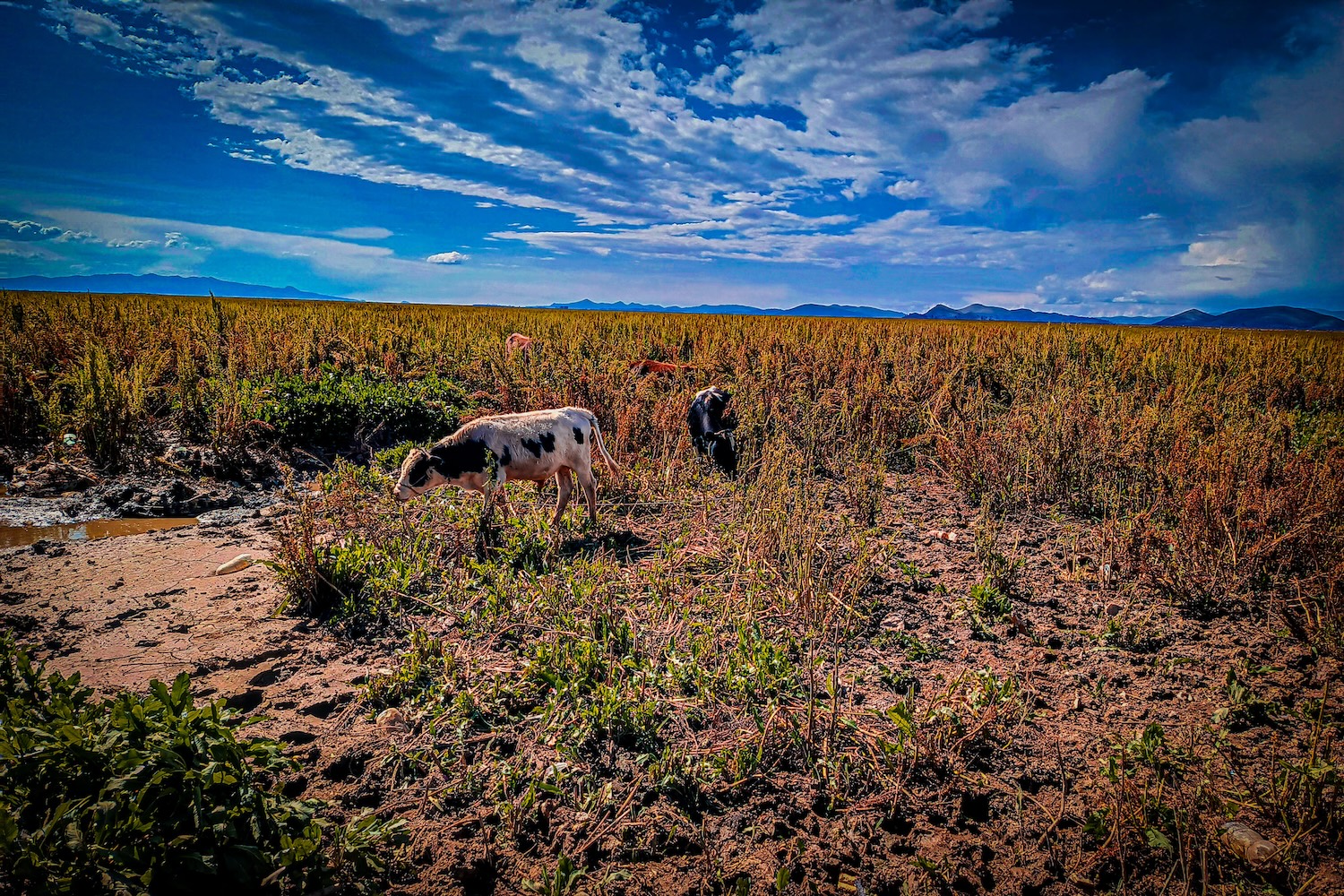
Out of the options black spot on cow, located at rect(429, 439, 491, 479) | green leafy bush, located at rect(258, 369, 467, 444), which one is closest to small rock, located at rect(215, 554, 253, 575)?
black spot on cow, located at rect(429, 439, 491, 479)

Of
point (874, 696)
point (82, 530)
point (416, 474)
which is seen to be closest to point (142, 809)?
point (874, 696)

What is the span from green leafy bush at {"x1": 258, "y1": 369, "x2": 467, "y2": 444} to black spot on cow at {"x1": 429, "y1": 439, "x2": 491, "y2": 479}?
287 centimetres

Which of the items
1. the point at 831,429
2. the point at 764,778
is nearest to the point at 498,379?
the point at 831,429

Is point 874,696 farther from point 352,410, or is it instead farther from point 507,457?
point 352,410

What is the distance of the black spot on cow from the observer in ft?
14.8

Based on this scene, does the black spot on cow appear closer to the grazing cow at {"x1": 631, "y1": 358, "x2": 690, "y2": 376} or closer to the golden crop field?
the golden crop field

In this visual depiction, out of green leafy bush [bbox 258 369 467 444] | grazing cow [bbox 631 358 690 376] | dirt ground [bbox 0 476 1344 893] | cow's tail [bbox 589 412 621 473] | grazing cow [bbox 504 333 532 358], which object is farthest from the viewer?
grazing cow [bbox 504 333 532 358]

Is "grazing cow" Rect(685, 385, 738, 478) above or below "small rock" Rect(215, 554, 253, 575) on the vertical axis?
above

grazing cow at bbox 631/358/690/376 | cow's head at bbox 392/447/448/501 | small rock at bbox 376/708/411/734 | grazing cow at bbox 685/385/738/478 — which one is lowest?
small rock at bbox 376/708/411/734

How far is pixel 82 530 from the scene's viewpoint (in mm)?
4770

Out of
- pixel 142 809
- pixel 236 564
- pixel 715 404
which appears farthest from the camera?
pixel 715 404

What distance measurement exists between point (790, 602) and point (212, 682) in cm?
323

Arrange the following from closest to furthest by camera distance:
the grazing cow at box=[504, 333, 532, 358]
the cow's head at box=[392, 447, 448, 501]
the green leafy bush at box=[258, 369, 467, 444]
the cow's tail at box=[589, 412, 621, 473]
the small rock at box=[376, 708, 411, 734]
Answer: the small rock at box=[376, 708, 411, 734] → the cow's head at box=[392, 447, 448, 501] → the cow's tail at box=[589, 412, 621, 473] → the green leafy bush at box=[258, 369, 467, 444] → the grazing cow at box=[504, 333, 532, 358]

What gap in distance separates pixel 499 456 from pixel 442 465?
0.44m
